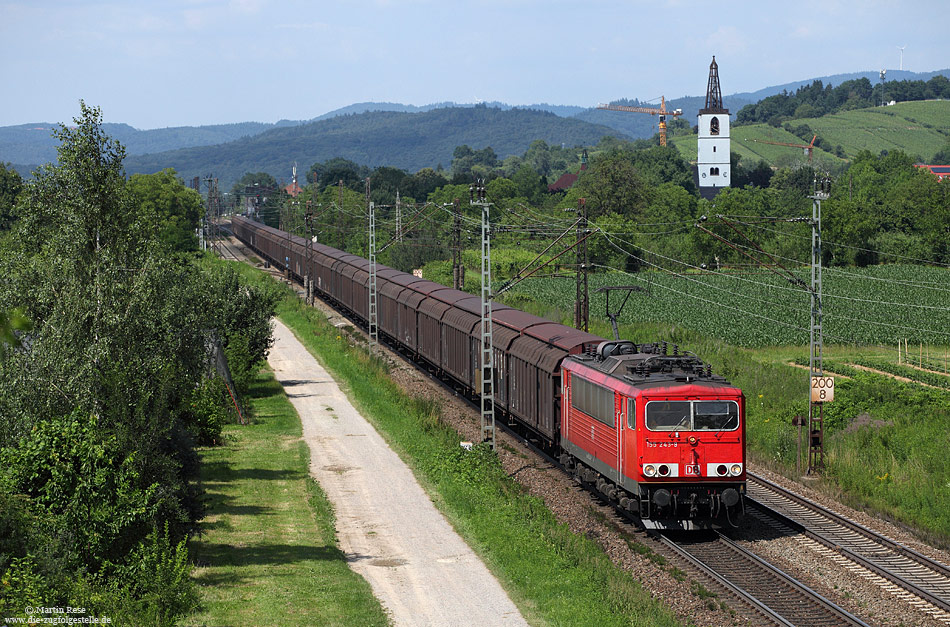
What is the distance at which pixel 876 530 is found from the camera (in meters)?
25.4

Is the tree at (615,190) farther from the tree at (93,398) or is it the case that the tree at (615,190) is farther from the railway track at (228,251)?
the tree at (93,398)

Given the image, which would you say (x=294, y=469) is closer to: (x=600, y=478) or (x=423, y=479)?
(x=423, y=479)

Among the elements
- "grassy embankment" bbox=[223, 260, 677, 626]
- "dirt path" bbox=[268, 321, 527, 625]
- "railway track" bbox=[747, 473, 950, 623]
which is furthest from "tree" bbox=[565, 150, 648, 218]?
"railway track" bbox=[747, 473, 950, 623]

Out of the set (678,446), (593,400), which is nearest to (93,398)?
(593,400)

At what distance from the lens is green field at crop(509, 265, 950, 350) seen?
66500 mm

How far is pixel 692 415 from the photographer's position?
23.1 meters

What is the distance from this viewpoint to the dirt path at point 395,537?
18.9m

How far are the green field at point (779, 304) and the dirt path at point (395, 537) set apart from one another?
23.5 m

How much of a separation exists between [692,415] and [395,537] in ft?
25.8

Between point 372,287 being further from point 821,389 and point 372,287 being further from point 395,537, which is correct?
point 395,537

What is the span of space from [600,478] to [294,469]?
11.1 meters

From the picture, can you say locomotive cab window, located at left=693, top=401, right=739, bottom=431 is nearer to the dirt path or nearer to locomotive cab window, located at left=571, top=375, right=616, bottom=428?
locomotive cab window, located at left=571, top=375, right=616, bottom=428

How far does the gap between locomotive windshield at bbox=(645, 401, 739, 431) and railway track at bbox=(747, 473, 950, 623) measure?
387 centimetres

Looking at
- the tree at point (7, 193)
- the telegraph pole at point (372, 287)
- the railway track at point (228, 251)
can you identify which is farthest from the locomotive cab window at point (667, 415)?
the railway track at point (228, 251)
